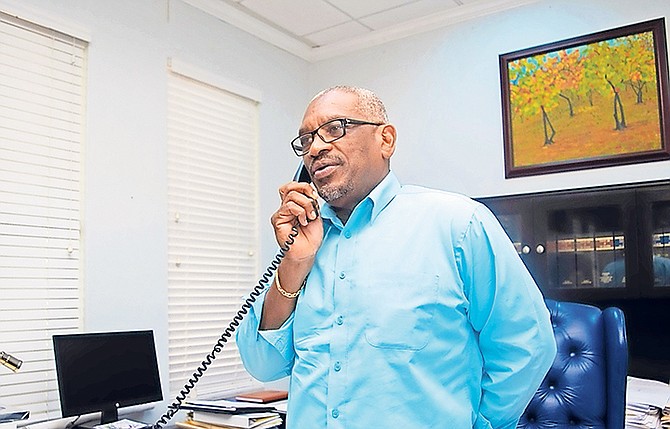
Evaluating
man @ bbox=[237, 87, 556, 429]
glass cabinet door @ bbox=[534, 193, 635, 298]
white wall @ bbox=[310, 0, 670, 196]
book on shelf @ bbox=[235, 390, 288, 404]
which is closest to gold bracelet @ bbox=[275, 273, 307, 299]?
man @ bbox=[237, 87, 556, 429]

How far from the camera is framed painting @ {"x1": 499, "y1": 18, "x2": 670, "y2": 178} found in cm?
310

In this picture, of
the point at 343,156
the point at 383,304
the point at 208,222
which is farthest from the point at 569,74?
the point at 383,304

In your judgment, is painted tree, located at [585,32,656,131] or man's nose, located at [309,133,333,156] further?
painted tree, located at [585,32,656,131]

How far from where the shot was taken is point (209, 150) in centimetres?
354

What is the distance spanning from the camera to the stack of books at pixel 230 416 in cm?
268

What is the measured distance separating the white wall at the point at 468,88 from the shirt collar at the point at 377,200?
6.54 feet

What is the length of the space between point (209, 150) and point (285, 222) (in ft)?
6.92

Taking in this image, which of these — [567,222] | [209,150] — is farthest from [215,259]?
[567,222]

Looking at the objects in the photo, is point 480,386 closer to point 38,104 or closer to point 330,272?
point 330,272

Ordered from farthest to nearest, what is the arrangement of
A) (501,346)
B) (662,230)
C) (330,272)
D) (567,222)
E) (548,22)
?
(548,22) < (567,222) < (662,230) < (330,272) < (501,346)

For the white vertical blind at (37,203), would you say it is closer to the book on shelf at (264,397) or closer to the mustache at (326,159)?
the book on shelf at (264,397)

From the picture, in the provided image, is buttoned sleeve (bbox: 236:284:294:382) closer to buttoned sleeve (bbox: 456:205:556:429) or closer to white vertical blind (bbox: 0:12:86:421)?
buttoned sleeve (bbox: 456:205:556:429)

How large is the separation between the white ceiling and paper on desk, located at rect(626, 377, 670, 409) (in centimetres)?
196

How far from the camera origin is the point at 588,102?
10.7 feet
